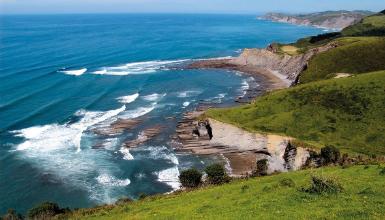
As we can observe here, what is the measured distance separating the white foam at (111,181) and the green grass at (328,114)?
71.3 ft

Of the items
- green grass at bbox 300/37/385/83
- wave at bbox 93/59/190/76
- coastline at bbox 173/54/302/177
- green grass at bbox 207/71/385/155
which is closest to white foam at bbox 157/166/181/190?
coastline at bbox 173/54/302/177

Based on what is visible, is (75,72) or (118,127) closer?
(118,127)

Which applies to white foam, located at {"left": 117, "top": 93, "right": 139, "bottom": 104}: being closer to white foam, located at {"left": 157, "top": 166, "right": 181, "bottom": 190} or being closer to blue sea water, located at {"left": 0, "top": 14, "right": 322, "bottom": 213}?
blue sea water, located at {"left": 0, "top": 14, "right": 322, "bottom": 213}

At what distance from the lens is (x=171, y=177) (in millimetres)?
66500

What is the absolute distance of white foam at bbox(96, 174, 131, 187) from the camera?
64.4m

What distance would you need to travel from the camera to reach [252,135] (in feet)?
240

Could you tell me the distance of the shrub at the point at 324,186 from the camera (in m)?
28.0

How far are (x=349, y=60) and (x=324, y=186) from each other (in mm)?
105080

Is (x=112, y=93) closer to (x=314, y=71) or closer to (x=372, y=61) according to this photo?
(x=314, y=71)

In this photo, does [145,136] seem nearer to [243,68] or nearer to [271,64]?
[243,68]

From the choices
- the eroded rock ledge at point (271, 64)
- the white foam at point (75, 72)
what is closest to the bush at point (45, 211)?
the eroded rock ledge at point (271, 64)

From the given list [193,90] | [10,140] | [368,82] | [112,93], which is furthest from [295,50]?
[10,140]

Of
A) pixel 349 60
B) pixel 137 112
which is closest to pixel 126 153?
pixel 137 112

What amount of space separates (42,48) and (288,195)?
185 metres
